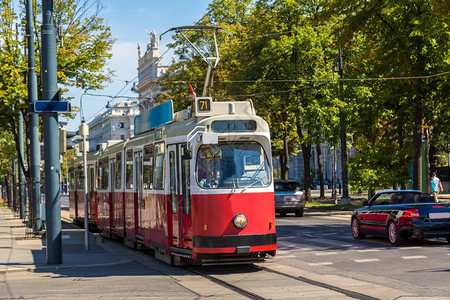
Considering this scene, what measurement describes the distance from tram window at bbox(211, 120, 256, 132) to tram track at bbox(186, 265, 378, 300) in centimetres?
263

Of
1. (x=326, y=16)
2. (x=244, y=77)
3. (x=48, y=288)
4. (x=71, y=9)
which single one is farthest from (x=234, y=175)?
(x=244, y=77)

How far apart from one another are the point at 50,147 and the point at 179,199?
3.34m

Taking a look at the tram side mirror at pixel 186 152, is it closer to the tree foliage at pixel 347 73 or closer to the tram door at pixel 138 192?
the tram door at pixel 138 192

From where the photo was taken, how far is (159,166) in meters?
15.5

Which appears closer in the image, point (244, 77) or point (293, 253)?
point (293, 253)

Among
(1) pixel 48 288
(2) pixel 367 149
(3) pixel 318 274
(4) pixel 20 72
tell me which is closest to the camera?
(1) pixel 48 288

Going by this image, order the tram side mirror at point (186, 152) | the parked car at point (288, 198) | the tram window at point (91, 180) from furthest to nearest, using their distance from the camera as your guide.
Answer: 1. the parked car at point (288, 198)
2. the tram window at point (91, 180)
3. the tram side mirror at point (186, 152)

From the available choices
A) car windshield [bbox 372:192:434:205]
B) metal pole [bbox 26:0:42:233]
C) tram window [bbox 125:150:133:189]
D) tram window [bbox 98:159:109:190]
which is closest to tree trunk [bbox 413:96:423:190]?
car windshield [bbox 372:192:434:205]

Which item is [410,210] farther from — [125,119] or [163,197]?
[125,119]

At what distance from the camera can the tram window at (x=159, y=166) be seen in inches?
603

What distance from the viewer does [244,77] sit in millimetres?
45219

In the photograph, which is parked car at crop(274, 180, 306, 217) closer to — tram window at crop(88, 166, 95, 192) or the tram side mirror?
tram window at crop(88, 166, 95, 192)

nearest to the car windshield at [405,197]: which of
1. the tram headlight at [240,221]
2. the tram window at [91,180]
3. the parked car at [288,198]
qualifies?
the tram headlight at [240,221]

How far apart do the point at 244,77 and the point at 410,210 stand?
28.1 m
